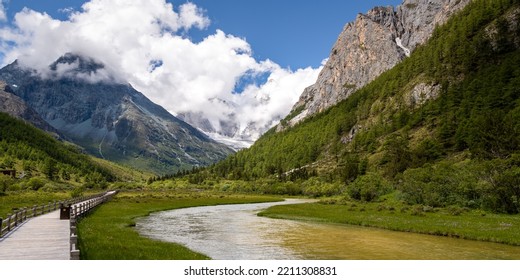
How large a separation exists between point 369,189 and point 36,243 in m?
92.9

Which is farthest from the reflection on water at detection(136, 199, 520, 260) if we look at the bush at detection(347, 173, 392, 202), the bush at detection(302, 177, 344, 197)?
the bush at detection(302, 177, 344, 197)

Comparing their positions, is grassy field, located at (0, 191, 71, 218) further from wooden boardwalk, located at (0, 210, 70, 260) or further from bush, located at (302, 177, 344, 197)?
bush, located at (302, 177, 344, 197)

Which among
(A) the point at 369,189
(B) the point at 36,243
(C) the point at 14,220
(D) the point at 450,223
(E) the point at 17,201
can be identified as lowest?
(D) the point at 450,223

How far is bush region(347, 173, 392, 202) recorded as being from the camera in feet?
356

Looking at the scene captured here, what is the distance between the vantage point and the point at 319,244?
128 ft

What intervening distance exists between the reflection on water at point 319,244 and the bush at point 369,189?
188ft

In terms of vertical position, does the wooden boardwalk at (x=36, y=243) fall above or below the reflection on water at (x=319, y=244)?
above

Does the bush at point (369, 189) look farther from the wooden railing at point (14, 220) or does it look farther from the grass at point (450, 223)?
the wooden railing at point (14, 220)

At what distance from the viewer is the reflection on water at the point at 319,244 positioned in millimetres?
33281

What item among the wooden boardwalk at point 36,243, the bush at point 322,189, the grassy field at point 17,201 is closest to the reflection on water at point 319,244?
the wooden boardwalk at point 36,243

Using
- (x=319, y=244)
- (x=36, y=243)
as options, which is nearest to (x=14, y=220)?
(x=36, y=243)

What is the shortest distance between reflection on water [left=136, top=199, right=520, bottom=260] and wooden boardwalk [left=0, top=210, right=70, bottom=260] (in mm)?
10944

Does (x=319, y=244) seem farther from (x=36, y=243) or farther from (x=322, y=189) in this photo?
(x=322, y=189)
